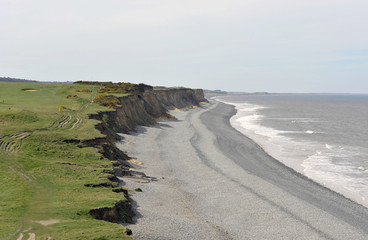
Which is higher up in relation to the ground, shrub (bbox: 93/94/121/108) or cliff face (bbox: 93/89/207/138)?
shrub (bbox: 93/94/121/108)

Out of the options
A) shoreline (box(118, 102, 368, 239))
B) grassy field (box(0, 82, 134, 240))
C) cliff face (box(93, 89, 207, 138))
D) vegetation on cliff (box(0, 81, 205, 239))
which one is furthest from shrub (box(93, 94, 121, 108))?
shoreline (box(118, 102, 368, 239))

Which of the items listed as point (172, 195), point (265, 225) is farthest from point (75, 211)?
point (265, 225)

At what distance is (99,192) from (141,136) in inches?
1259

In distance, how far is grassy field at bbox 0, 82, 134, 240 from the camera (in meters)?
16.2

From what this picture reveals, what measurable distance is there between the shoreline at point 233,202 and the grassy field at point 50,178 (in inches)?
113

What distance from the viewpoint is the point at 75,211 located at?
18359 millimetres

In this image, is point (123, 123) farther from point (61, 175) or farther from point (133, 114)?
point (61, 175)

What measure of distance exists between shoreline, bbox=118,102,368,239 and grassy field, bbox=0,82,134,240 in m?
2.87

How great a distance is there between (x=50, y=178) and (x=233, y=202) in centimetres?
1348

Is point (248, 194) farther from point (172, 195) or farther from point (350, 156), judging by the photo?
point (350, 156)

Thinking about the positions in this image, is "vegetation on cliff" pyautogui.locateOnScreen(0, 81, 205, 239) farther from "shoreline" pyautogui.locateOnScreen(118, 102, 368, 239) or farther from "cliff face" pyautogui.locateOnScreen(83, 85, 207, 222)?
"shoreline" pyautogui.locateOnScreen(118, 102, 368, 239)

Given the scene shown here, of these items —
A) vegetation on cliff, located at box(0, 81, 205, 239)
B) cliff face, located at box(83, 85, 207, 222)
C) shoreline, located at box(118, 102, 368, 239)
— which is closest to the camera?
vegetation on cliff, located at box(0, 81, 205, 239)

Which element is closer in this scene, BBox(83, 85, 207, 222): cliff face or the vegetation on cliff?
the vegetation on cliff

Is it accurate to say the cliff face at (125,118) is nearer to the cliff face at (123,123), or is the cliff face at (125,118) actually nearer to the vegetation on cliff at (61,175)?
the cliff face at (123,123)
